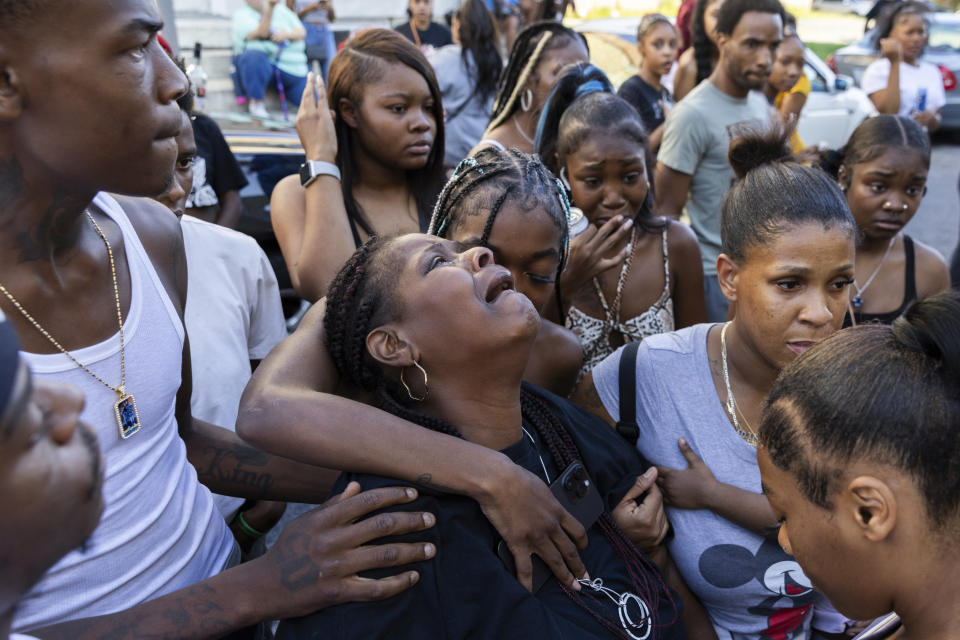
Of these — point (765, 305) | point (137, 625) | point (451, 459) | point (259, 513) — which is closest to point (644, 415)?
point (765, 305)

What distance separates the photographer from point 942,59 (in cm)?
1399

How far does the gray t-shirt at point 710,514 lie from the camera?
2172 mm

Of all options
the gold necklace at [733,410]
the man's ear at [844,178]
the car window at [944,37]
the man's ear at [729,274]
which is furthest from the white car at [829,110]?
the gold necklace at [733,410]

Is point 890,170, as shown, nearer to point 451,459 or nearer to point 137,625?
point 451,459

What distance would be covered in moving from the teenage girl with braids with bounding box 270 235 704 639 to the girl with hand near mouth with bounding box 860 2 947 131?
7622 mm

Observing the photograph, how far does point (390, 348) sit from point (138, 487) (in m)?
0.66

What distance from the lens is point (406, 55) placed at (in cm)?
332

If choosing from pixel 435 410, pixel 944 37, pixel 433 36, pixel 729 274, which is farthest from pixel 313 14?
pixel 944 37

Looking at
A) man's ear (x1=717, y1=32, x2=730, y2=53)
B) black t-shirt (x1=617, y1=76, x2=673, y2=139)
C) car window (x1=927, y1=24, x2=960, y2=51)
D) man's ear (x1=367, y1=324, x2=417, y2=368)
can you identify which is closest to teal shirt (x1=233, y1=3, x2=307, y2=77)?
black t-shirt (x1=617, y1=76, x2=673, y2=139)

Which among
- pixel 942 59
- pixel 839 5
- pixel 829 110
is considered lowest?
pixel 839 5

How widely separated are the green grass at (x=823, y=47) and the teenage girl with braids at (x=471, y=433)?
76.5 ft

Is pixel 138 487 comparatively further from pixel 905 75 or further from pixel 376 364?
pixel 905 75

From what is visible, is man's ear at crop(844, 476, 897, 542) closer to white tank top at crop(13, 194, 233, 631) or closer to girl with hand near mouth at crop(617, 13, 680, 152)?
white tank top at crop(13, 194, 233, 631)

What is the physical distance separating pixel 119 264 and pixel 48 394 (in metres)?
0.98
